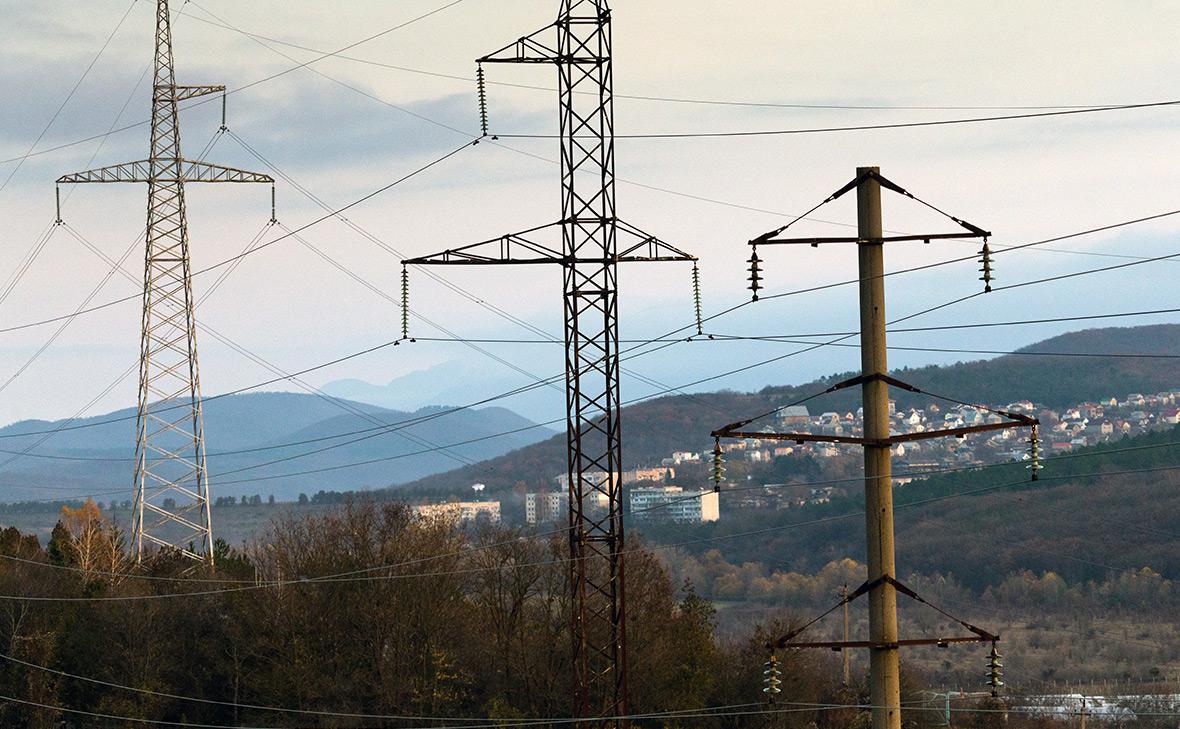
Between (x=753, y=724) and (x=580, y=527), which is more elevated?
Answer: (x=580, y=527)

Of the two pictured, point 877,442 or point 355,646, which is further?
point 355,646

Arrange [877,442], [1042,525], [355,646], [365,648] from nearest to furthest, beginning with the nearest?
[877,442]
[355,646]
[365,648]
[1042,525]

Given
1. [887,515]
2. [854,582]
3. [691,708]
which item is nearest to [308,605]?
[691,708]

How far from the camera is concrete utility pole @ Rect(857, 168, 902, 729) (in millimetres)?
22703

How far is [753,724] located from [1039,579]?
11626 centimetres

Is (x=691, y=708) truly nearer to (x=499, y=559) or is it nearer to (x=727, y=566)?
(x=499, y=559)

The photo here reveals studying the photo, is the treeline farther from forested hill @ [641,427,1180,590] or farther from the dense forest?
forested hill @ [641,427,1180,590]

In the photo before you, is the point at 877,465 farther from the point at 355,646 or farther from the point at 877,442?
the point at 355,646

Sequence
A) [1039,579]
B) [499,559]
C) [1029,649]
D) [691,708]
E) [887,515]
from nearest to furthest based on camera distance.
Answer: [887,515] → [691,708] → [499,559] → [1029,649] → [1039,579]

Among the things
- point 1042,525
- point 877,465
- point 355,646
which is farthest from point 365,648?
point 1042,525

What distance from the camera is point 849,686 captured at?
71.8 metres

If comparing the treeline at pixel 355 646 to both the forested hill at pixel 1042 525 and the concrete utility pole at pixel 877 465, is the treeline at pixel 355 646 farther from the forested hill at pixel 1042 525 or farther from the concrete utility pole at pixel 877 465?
the forested hill at pixel 1042 525

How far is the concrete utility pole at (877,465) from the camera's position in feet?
74.5

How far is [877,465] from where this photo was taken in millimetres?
23172
